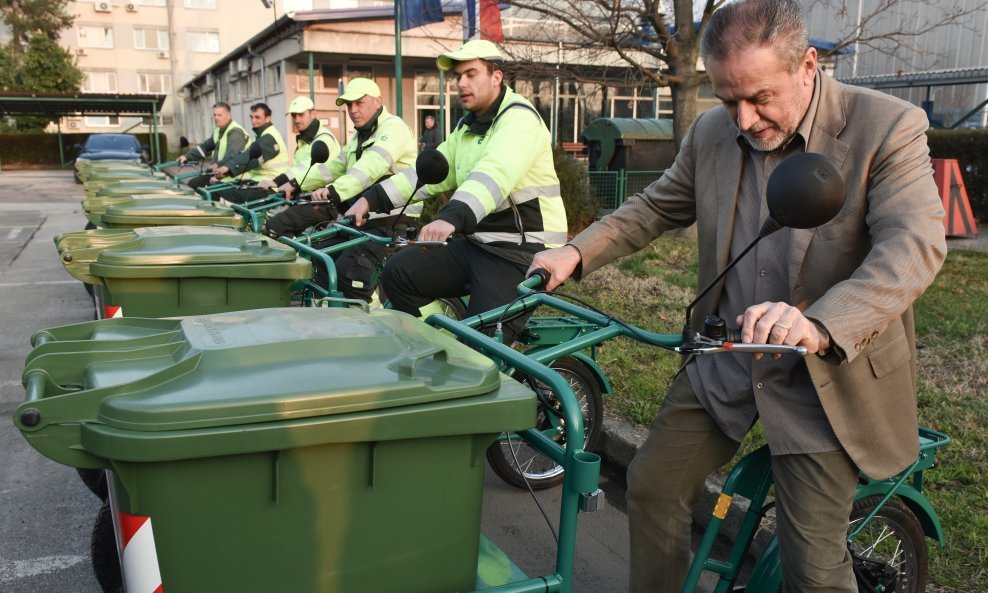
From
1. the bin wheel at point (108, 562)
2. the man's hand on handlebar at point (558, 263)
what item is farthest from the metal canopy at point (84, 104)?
the man's hand on handlebar at point (558, 263)

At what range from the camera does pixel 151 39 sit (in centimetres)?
4778

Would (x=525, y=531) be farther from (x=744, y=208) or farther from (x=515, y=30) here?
(x=515, y=30)

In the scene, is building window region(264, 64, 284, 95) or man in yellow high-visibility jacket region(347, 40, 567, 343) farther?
building window region(264, 64, 284, 95)

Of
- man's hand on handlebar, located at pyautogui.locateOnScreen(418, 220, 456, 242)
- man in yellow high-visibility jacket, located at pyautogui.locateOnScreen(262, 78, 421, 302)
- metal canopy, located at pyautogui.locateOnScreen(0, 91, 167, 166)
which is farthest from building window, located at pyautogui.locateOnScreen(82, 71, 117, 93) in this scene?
man's hand on handlebar, located at pyautogui.locateOnScreen(418, 220, 456, 242)

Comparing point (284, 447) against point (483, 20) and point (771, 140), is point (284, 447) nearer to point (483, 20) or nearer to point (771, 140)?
point (771, 140)

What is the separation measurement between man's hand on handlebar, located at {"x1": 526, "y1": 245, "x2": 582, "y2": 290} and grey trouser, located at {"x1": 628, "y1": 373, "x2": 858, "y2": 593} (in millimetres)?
464

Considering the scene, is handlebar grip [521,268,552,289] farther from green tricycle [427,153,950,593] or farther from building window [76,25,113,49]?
building window [76,25,113,49]

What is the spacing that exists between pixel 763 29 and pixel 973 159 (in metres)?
14.5

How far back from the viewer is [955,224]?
11914 millimetres

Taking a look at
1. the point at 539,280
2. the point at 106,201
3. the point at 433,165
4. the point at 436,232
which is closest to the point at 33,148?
the point at 106,201

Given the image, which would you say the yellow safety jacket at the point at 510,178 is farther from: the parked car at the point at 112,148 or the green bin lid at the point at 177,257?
the parked car at the point at 112,148

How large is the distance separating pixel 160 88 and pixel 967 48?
42.2 metres

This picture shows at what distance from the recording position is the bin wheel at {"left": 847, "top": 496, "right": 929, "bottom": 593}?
243 cm

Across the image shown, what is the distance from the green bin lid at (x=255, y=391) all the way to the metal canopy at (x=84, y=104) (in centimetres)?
3003
